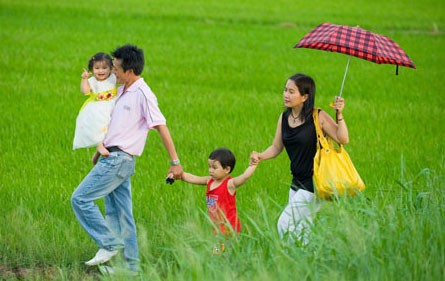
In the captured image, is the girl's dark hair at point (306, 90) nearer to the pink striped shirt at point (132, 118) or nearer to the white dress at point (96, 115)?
the pink striped shirt at point (132, 118)

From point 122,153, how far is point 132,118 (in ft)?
0.81

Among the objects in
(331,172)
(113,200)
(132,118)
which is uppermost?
(132,118)

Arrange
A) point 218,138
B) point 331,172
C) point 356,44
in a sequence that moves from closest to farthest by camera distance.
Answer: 1. point 331,172
2. point 356,44
3. point 218,138

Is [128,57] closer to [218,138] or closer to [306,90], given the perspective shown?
[306,90]

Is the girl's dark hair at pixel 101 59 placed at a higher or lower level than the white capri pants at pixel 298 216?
higher

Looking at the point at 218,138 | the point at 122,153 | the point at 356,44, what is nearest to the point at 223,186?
the point at 122,153

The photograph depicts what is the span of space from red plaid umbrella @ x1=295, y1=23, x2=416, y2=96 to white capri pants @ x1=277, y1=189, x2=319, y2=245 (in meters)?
1.03

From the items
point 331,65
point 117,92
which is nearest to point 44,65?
point 331,65

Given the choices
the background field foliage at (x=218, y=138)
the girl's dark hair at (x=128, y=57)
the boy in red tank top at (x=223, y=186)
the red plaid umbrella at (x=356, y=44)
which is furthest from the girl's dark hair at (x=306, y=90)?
the girl's dark hair at (x=128, y=57)

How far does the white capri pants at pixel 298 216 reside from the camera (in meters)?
6.07

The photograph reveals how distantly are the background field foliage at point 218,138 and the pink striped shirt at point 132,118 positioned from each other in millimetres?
533

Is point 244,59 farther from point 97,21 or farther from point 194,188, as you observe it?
point 194,188

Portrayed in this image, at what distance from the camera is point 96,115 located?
21.7 feet

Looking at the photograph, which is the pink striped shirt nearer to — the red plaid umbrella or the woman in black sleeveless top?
the woman in black sleeveless top
